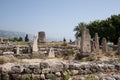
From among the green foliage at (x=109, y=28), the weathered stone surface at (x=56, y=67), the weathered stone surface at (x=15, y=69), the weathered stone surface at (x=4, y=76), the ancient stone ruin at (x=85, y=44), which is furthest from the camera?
the green foliage at (x=109, y=28)

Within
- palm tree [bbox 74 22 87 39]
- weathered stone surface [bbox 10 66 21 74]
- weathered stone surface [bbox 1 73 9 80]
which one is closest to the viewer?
weathered stone surface [bbox 1 73 9 80]

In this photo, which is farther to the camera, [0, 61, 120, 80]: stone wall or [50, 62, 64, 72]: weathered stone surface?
[50, 62, 64, 72]: weathered stone surface

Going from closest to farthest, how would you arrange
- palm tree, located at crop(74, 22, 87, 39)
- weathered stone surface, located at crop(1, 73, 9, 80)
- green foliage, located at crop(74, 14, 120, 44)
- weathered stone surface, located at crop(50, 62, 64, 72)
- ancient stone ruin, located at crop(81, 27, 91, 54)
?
1. weathered stone surface, located at crop(1, 73, 9, 80)
2. weathered stone surface, located at crop(50, 62, 64, 72)
3. ancient stone ruin, located at crop(81, 27, 91, 54)
4. green foliage, located at crop(74, 14, 120, 44)
5. palm tree, located at crop(74, 22, 87, 39)

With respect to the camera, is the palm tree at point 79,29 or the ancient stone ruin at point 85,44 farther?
the palm tree at point 79,29

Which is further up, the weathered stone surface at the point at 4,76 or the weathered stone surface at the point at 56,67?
the weathered stone surface at the point at 56,67

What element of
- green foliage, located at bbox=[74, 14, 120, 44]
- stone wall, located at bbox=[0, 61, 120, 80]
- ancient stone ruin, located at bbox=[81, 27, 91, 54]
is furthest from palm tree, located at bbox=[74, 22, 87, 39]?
stone wall, located at bbox=[0, 61, 120, 80]

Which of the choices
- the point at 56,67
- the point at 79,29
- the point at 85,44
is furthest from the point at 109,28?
the point at 56,67

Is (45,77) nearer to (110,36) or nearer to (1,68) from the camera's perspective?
(1,68)

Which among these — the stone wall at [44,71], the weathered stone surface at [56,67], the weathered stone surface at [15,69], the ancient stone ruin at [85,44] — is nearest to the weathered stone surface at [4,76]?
the stone wall at [44,71]

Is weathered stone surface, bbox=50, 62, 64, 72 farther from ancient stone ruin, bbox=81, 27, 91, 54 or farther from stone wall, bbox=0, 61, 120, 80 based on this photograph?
ancient stone ruin, bbox=81, 27, 91, 54

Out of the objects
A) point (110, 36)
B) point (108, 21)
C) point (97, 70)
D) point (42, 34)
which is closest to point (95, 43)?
point (42, 34)

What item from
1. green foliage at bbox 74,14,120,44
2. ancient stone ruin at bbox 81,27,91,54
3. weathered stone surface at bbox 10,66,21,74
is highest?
green foliage at bbox 74,14,120,44

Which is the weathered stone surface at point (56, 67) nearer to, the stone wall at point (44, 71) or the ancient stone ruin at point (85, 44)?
the stone wall at point (44, 71)

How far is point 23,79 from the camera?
311 inches
